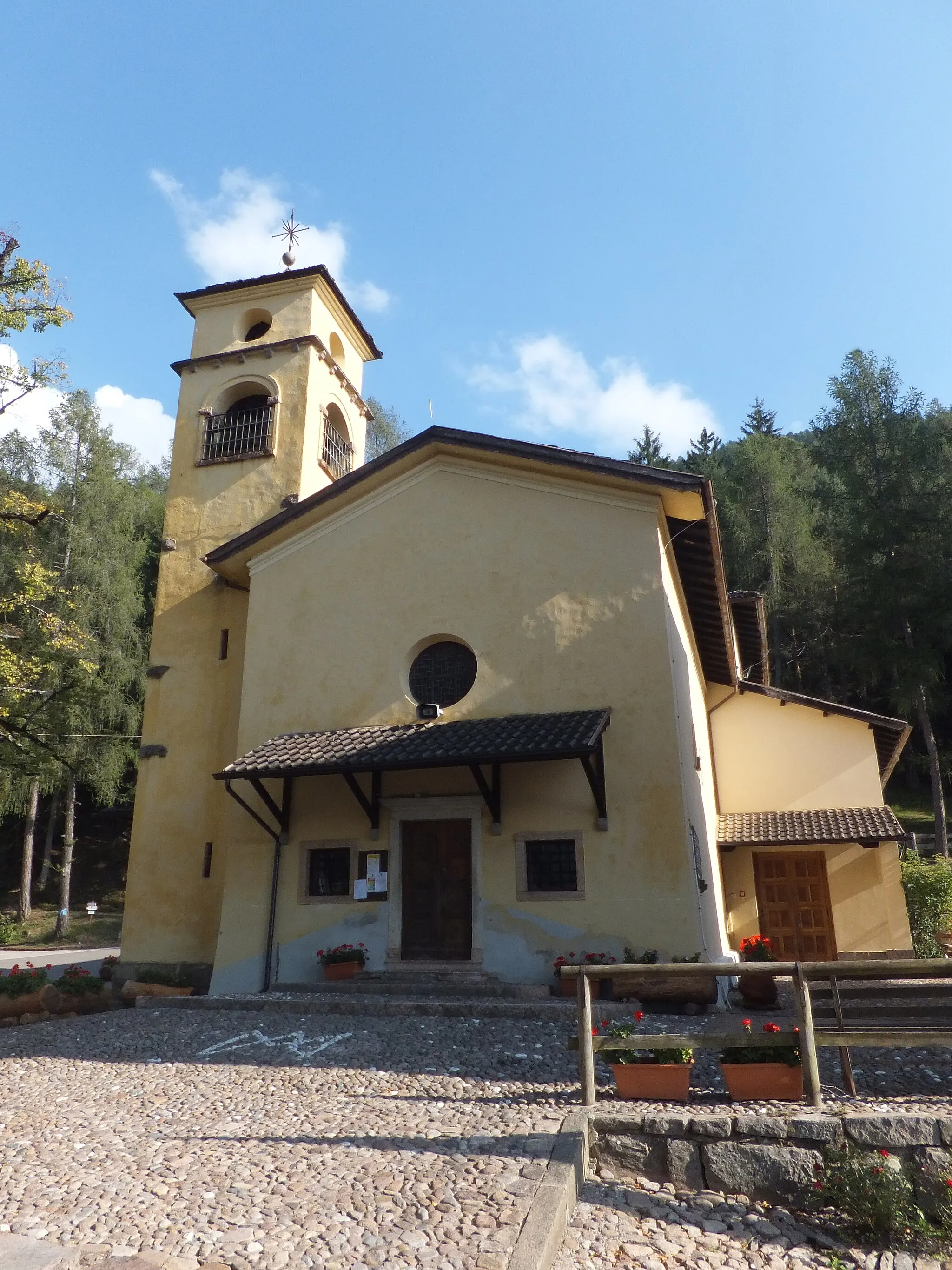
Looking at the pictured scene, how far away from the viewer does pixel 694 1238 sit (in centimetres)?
457

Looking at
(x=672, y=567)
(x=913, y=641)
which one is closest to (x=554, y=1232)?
(x=672, y=567)

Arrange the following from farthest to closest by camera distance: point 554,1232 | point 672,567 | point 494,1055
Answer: point 672,567, point 494,1055, point 554,1232

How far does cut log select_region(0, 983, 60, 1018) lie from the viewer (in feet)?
34.9

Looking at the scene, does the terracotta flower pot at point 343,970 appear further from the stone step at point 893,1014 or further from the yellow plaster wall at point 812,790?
the yellow plaster wall at point 812,790

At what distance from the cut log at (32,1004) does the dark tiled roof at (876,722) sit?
1262 centimetres

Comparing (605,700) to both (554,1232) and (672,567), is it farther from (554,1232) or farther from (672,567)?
(554,1232)

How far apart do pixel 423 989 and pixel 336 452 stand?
420 inches

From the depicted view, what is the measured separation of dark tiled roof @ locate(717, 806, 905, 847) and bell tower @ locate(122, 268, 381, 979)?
29.2ft

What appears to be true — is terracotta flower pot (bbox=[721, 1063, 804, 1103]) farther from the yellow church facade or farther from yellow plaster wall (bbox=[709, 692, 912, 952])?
yellow plaster wall (bbox=[709, 692, 912, 952])

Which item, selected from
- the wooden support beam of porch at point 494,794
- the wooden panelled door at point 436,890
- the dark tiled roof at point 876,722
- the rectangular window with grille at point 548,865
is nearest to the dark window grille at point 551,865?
the rectangular window with grille at point 548,865

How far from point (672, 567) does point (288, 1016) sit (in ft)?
27.1

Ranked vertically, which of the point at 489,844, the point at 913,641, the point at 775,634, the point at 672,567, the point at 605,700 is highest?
the point at 775,634

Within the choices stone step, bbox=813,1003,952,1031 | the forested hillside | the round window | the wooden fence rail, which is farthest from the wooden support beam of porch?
the forested hillside

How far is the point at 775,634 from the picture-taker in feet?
103
